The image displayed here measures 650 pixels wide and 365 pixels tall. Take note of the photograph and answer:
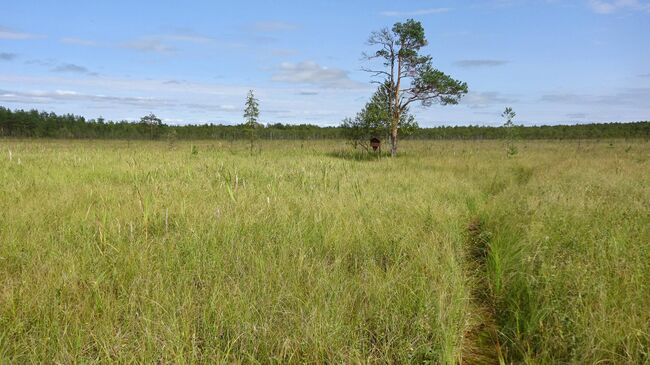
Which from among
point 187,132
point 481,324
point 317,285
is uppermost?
point 187,132

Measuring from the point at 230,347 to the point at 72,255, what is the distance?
7.81ft

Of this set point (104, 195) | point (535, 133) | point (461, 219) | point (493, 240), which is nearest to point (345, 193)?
point (461, 219)

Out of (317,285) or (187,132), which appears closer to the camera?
(317,285)

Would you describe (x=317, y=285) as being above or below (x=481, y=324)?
above

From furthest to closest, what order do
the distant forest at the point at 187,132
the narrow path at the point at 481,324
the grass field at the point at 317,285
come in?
the distant forest at the point at 187,132 → the narrow path at the point at 481,324 → the grass field at the point at 317,285

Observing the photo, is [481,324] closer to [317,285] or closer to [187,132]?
[317,285]

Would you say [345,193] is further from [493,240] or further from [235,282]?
[235,282]

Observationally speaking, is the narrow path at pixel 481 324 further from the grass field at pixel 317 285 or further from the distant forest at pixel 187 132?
the distant forest at pixel 187 132

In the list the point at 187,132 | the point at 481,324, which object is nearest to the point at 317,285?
the point at 481,324

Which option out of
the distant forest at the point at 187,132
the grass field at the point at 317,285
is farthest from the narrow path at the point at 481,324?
the distant forest at the point at 187,132

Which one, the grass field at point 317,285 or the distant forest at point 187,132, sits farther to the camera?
the distant forest at point 187,132

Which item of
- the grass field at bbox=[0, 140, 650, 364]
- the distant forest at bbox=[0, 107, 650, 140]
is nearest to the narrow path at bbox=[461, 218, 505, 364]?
the grass field at bbox=[0, 140, 650, 364]

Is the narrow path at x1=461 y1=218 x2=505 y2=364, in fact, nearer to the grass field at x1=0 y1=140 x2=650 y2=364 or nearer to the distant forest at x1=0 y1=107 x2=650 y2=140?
the grass field at x1=0 y1=140 x2=650 y2=364

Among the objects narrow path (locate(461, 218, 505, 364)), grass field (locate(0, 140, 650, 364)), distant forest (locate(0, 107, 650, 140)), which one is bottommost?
narrow path (locate(461, 218, 505, 364))
